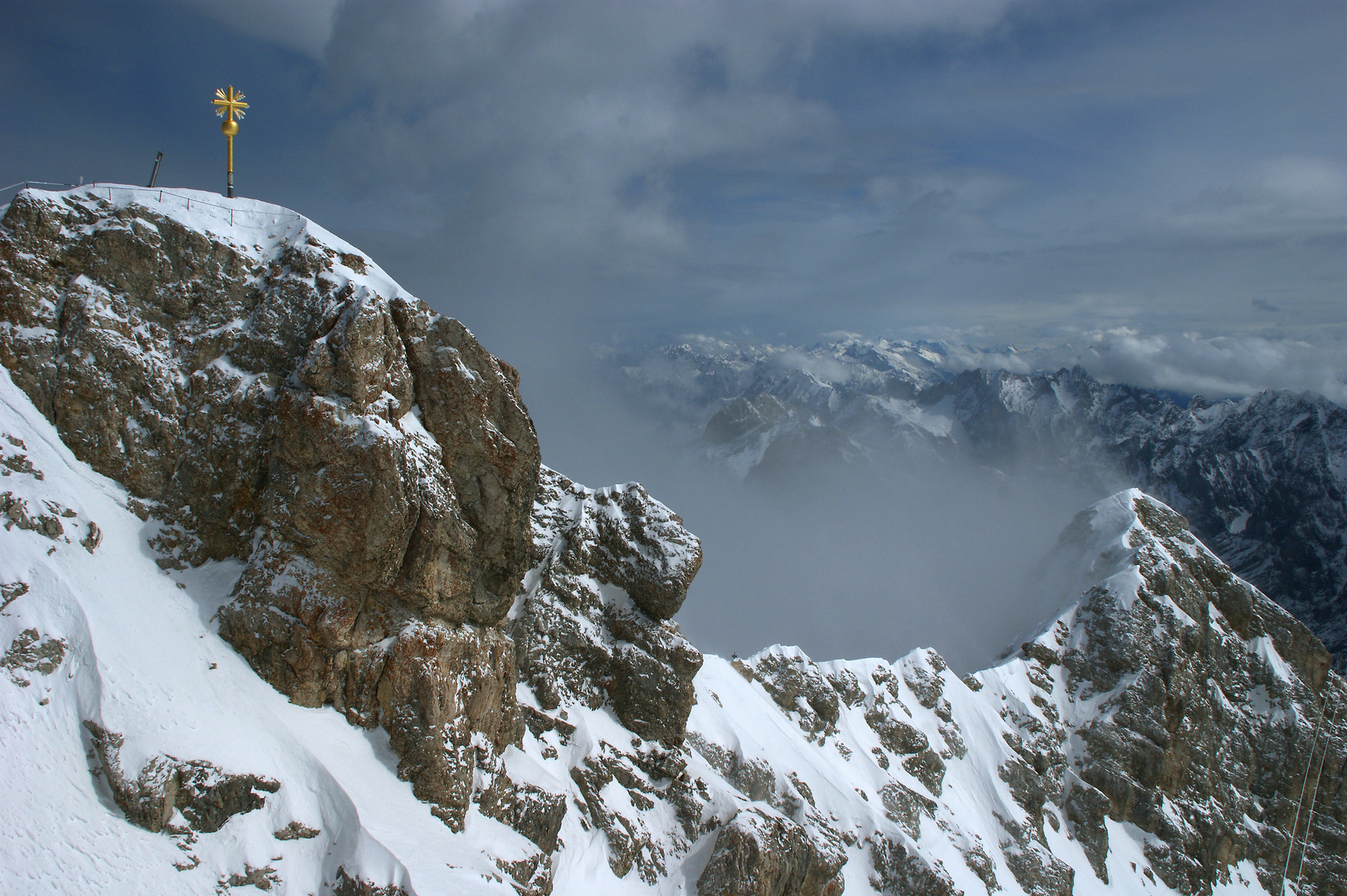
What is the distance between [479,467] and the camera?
48.4m

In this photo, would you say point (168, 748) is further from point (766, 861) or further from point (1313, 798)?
point (1313, 798)

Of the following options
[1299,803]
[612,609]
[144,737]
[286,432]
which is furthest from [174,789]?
[1299,803]

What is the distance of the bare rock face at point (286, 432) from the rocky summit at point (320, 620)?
0.16m

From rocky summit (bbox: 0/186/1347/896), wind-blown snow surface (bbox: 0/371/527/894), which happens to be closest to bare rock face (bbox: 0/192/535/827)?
rocky summit (bbox: 0/186/1347/896)

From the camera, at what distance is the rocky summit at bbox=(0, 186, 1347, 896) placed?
34375mm

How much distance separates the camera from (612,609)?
6359 cm

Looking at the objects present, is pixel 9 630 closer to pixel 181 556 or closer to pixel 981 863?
pixel 181 556

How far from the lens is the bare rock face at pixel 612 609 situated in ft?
195

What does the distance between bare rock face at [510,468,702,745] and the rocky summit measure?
28cm

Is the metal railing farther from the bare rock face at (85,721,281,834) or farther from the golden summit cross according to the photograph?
the bare rock face at (85,721,281,834)

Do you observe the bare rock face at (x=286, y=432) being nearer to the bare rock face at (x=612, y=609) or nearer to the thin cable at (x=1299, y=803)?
the bare rock face at (x=612, y=609)

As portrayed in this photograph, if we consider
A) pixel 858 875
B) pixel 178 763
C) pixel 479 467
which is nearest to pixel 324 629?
pixel 178 763

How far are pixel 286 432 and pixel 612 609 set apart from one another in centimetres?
3128

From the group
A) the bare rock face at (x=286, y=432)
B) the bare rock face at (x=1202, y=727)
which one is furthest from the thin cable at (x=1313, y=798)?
the bare rock face at (x=286, y=432)
